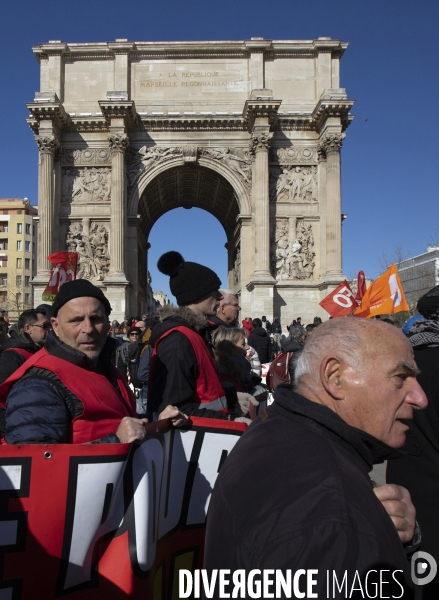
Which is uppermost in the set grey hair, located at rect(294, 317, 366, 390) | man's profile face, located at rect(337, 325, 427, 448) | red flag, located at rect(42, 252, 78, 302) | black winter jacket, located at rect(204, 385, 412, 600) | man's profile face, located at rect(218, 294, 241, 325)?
red flag, located at rect(42, 252, 78, 302)

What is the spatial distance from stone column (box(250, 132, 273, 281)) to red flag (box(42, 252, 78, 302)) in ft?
36.1

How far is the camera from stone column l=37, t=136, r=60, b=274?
2433cm

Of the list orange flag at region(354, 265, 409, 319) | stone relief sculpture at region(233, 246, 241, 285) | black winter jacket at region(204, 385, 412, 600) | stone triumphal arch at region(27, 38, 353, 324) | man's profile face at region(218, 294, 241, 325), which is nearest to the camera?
black winter jacket at region(204, 385, 412, 600)

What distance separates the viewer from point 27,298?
81875 millimetres

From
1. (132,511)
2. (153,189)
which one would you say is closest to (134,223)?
(153,189)

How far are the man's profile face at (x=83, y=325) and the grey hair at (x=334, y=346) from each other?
53.6 inches

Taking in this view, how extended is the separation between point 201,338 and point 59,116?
76.7 ft

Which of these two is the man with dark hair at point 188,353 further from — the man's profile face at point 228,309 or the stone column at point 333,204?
the stone column at point 333,204

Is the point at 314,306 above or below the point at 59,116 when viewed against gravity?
below

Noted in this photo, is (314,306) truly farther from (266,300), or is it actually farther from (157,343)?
(157,343)

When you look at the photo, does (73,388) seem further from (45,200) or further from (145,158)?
(145,158)

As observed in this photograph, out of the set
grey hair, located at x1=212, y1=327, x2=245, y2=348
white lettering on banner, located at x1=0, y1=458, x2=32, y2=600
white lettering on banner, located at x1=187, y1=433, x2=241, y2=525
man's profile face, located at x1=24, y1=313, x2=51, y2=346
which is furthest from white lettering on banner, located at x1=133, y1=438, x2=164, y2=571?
man's profile face, located at x1=24, y1=313, x2=51, y2=346

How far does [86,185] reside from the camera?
25734mm

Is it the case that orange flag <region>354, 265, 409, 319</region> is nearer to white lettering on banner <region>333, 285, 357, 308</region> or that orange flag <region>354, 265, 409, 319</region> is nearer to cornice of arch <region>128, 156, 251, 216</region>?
white lettering on banner <region>333, 285, 357, 308</region>
